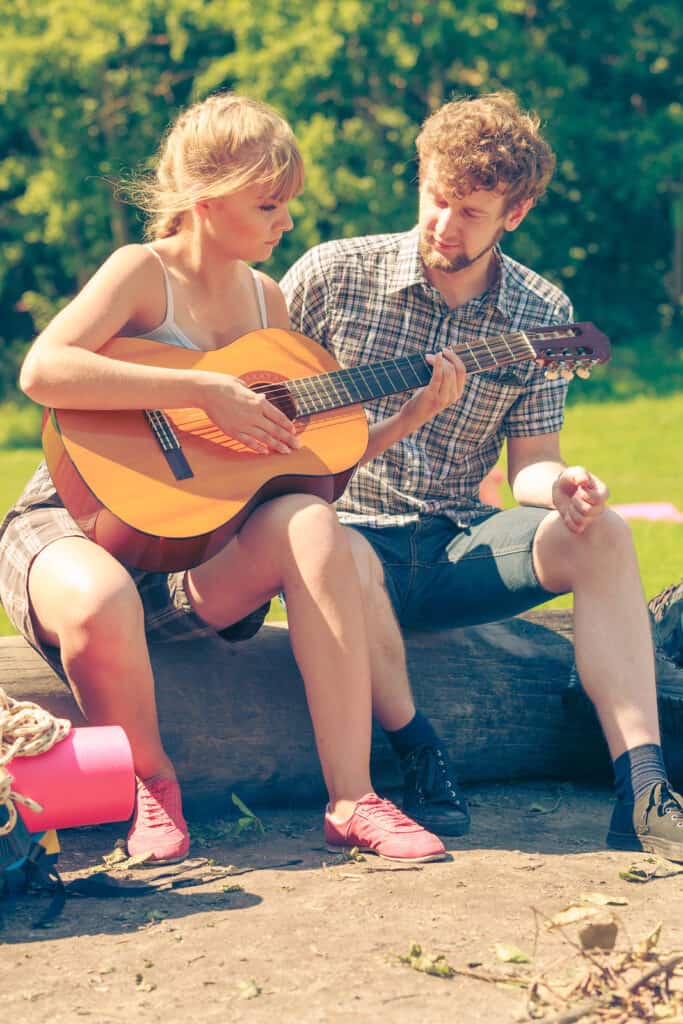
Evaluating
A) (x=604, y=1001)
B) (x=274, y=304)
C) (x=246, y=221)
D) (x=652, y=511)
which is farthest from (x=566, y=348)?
(x=652, y=511)

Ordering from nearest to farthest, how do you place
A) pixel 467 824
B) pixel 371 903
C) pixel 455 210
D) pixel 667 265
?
1. pixel 371 903
2. pixel 467 824
3. pixel 455 210
4. pixel 667 265

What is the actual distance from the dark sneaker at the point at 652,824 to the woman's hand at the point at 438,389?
1.01m

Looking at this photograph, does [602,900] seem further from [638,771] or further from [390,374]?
[390,374]

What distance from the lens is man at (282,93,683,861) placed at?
3.40 m

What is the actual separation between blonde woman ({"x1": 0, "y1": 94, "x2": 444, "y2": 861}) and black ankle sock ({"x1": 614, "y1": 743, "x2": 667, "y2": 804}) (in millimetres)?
457

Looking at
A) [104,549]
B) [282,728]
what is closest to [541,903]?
[282,728]

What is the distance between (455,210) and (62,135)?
11.2 metres

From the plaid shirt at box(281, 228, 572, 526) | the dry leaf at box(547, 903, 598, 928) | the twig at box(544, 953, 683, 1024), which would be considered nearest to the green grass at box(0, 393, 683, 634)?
the plaid shirt at box(281, 228, 572, 526)

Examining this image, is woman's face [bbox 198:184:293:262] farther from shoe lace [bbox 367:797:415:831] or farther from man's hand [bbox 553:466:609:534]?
shoe lace [bbox 367:797:415:831]

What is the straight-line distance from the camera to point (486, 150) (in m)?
3.65

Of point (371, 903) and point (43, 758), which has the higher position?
point (43, 758)

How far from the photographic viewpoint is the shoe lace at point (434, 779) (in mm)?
3420

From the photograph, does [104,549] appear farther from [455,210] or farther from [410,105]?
[410,105]

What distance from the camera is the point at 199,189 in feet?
11.2
